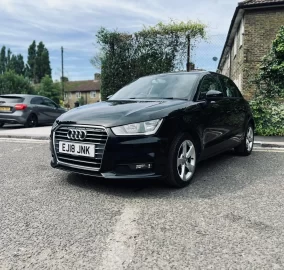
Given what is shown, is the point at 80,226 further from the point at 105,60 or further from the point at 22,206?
the point at 105,60

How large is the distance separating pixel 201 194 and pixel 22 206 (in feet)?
6.42

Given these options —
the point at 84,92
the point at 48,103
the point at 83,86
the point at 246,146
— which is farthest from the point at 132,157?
the point at 83,86

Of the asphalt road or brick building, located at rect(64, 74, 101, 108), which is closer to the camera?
the asphalt road

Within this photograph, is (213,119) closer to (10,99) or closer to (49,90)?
(10,99)

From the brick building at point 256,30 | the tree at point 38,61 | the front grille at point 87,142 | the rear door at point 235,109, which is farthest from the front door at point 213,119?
the tree at point 38,61

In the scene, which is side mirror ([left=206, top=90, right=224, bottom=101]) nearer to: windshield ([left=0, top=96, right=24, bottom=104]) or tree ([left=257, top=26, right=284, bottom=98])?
tree ([left=257, top=26, right=284, bottom=98])

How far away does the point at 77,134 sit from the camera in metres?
3.62

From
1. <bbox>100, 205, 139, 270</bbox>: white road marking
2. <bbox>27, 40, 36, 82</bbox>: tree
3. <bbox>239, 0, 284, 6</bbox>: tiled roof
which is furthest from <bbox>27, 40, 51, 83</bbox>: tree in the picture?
<bbox>100, 205, 139, 270</bbox>: white road marking

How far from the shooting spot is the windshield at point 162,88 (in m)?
4.43

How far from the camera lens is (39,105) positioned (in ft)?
40.3

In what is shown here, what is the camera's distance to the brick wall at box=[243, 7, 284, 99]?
41.0 ft

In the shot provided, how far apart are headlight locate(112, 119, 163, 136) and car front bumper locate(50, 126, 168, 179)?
1.8 inches

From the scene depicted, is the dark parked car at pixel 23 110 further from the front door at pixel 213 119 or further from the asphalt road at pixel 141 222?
the front door at pixel 213 119

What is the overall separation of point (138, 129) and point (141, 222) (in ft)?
3.42
